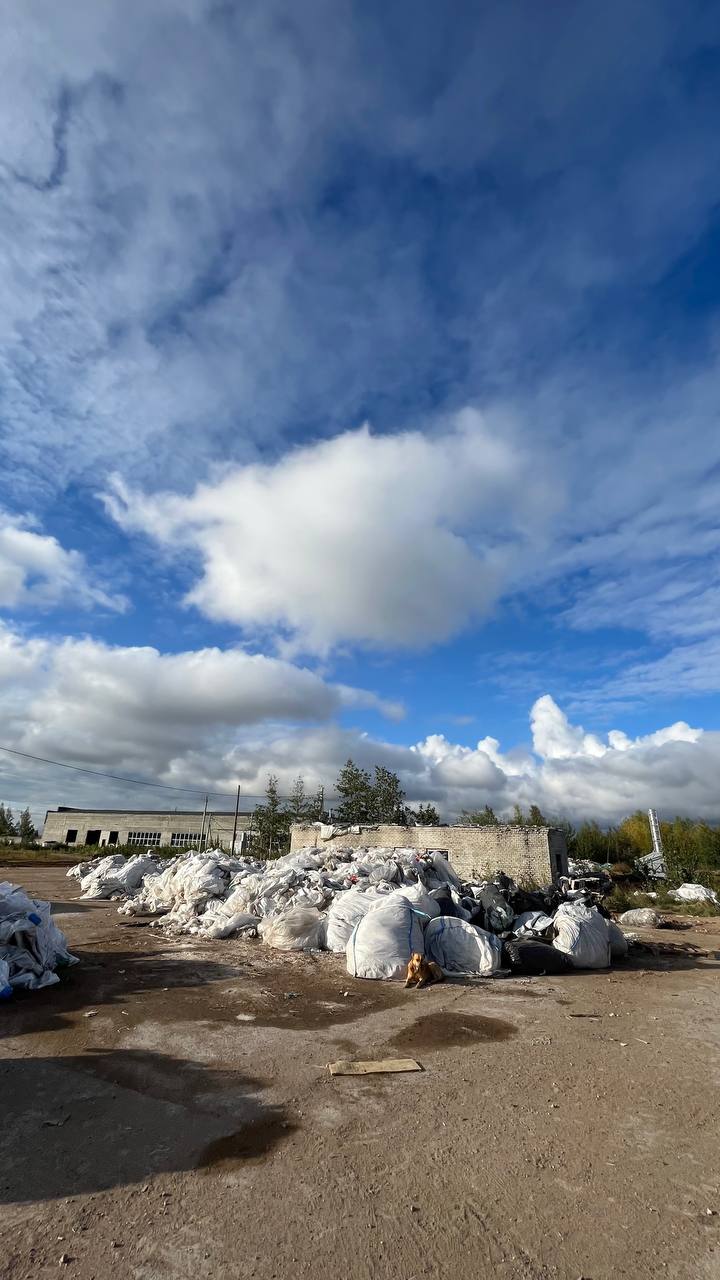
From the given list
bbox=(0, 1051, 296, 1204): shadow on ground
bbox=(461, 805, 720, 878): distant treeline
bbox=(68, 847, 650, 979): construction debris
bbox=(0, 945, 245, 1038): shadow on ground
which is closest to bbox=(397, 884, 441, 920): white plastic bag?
bbox=(68, 847, 650, 979): construction debris

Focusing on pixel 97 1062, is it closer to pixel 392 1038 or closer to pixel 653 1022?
pixel 392 1038

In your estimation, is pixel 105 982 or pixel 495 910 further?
pixel 495 910

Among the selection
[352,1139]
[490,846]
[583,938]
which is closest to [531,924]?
[583,938]

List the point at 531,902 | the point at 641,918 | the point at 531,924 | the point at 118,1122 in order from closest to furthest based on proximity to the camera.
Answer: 1. the point at 118,1122
2. the point at 531,924
3. the point at 531,902
4. the point at 641,918

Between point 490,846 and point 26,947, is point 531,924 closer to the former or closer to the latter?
point 26,947

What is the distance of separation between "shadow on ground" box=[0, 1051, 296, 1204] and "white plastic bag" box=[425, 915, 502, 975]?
3.65 metres

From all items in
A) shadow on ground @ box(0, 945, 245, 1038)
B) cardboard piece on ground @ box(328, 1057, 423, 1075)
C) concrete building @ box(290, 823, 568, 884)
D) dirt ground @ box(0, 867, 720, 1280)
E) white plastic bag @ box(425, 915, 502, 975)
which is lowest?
dirt ground @ box(0, 867, 720, 1280)

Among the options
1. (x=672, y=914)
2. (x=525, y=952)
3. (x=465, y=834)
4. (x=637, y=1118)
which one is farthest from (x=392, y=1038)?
(x=465, y=834)

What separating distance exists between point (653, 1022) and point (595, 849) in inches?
1440

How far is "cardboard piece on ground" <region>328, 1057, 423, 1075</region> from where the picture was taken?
388 cm

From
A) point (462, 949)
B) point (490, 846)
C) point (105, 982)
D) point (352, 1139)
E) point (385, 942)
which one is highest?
point (490, 846)

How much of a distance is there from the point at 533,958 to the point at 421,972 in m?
1.69

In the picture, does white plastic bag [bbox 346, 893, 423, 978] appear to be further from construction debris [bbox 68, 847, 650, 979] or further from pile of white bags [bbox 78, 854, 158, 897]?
pile of white bags [bbox 78, 854, 158, 897]

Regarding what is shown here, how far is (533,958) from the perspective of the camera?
23.5 feet
